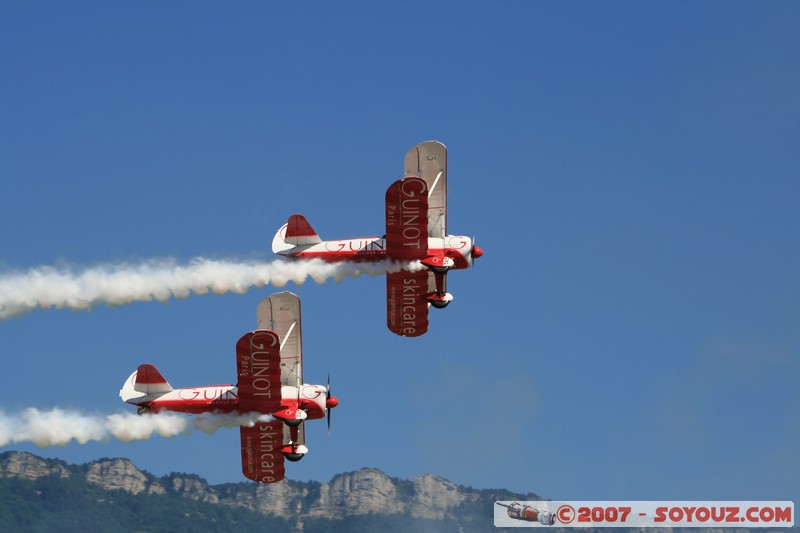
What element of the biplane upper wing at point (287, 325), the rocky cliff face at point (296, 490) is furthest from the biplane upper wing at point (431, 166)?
the rocky cliff face at point (296, 490)

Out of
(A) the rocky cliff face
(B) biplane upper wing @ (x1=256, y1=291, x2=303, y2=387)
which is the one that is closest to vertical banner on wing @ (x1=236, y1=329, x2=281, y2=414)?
(B) biplane upper wing @ (x1=256, y1=291, x2=303, y2=387)

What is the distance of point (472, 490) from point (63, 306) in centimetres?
8517

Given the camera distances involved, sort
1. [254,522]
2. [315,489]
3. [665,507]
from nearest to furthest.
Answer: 1. [665,507]
2. [254,522]
3. [315,489]

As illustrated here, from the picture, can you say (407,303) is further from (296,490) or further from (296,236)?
(296,490)

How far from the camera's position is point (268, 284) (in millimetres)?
68938

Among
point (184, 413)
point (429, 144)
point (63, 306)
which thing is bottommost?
point (184, 413)

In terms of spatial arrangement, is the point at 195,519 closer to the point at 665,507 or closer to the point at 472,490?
the point at 472,490

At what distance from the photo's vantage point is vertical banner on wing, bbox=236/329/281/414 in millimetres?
59906

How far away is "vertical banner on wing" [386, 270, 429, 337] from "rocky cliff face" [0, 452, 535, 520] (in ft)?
233

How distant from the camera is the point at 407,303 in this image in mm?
69375

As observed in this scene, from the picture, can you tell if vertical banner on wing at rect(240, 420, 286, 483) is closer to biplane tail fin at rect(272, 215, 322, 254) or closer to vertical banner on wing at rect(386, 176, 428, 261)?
biplane tail fin at rect(272, 215, 322, 254)

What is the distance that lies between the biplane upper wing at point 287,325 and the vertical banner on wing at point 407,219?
5.40 meters

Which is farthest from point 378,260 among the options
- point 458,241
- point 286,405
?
point 286,405

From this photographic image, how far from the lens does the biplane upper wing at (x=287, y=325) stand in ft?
209
